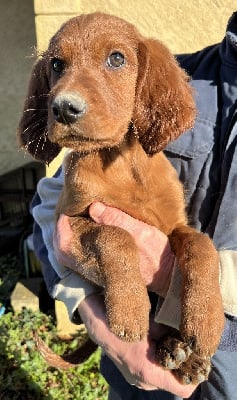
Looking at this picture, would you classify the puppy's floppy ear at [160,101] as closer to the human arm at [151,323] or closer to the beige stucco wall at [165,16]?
the human arm at [151,323]

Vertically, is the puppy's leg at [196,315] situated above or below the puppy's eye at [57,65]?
below

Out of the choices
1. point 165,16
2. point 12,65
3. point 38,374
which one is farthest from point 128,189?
point 12,65

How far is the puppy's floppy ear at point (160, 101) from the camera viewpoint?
1911 millimetres

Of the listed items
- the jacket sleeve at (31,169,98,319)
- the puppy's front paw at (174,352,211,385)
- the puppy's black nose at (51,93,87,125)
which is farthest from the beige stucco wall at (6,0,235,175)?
the puppy's front paw at (174,352,211,385)

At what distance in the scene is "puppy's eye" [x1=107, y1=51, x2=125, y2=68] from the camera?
6.26 ft

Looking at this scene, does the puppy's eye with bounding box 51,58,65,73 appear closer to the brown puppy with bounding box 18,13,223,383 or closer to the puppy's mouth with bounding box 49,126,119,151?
the brown puppy with bounding box 18,13,223,383

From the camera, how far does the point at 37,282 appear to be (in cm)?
506

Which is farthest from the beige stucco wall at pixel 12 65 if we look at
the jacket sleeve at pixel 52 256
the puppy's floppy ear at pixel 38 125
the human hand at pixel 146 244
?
the human hand at pixel 146 244

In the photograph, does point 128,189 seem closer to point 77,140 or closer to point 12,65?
point 77,140

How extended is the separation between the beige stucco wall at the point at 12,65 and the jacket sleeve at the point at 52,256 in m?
3.19

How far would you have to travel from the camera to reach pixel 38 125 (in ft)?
6.91

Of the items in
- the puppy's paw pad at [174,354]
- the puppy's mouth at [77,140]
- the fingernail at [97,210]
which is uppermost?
the puppy's mouth at [77,140]

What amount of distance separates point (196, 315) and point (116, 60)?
0.96m

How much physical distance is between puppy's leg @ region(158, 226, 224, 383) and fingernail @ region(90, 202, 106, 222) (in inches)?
12.7
